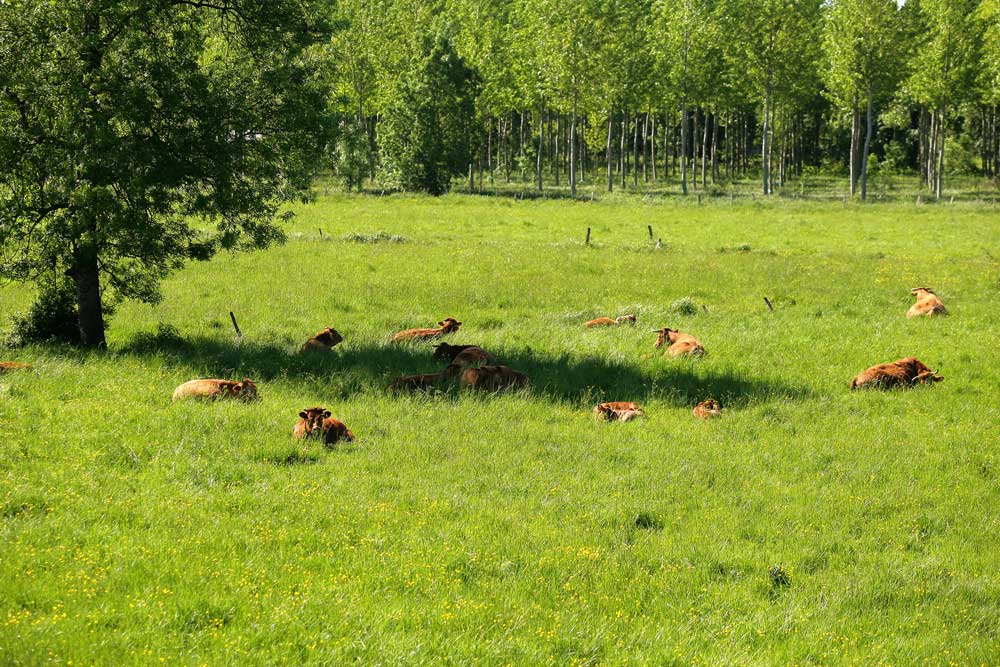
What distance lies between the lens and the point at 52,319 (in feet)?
61.6

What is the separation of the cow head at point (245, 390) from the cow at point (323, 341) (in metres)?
→ 3.79

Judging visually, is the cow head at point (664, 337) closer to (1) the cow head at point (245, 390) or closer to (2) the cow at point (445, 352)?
(2) the cow at point (445, 352)

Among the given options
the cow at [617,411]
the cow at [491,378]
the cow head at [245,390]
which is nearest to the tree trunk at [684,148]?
the cow at [491,378]

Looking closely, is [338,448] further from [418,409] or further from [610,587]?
[610,587]

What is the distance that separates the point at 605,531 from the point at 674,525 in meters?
0.90

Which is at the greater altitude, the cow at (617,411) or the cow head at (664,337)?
the cow head at (664,337)

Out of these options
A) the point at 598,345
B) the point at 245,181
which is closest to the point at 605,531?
the point at 598,345

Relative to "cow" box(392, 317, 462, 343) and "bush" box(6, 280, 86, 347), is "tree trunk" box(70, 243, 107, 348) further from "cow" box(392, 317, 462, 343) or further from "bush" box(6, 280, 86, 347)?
"cow" box(392, 317, 462, 343)

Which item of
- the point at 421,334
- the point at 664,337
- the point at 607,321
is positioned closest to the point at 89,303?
the point at 421,334

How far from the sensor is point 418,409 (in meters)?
13.9

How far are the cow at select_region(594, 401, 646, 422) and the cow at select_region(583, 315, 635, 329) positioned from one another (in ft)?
23.7

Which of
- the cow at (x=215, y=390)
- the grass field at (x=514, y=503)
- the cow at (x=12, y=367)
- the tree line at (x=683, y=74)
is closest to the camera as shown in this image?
the grass field at (x=514, y=503)

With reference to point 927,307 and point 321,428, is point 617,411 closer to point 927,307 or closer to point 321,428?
point 321,428

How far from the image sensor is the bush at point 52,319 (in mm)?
18531
